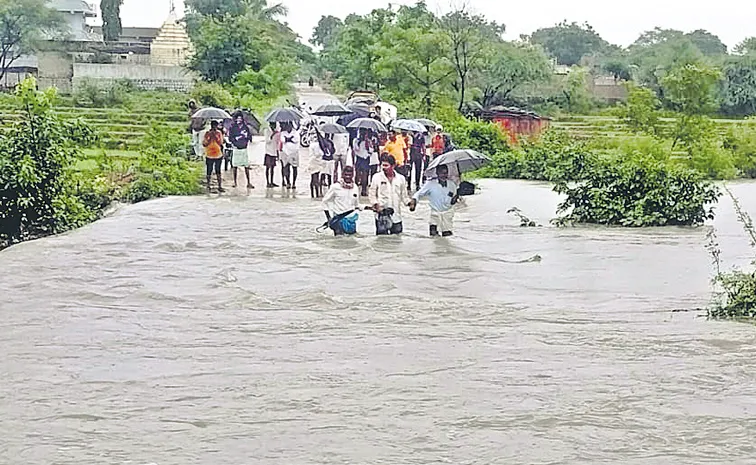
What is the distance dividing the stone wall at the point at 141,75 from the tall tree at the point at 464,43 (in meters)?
16.2

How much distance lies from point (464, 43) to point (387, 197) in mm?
28059

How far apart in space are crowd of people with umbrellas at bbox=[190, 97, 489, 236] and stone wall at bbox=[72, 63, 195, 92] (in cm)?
3112

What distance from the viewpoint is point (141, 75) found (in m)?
57.6

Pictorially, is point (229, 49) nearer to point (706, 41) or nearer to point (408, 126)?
point (408, 126)

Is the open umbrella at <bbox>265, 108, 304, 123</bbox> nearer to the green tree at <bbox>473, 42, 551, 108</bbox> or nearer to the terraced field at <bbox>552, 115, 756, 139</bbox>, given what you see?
the terraced field at <bbox>552, 115, 756, 139</bbox>

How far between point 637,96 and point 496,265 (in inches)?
833

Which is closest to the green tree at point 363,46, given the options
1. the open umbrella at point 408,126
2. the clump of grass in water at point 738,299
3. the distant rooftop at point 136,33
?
the open umbrella at point 408,126

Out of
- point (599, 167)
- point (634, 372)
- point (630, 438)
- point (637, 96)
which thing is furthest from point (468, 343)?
point (637, 96)

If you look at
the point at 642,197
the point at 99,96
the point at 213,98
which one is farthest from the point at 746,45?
the point at 642,197

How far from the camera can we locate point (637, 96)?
115ft

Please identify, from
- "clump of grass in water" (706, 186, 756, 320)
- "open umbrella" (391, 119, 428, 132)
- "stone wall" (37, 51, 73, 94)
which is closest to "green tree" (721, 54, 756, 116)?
"stone wall" (37, 51, 73, 94)

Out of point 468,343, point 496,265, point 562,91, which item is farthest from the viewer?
point 562,91

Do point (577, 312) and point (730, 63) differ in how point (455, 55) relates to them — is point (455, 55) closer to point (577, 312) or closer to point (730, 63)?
point (730, 63)

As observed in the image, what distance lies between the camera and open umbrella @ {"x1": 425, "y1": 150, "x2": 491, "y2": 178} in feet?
54.9
